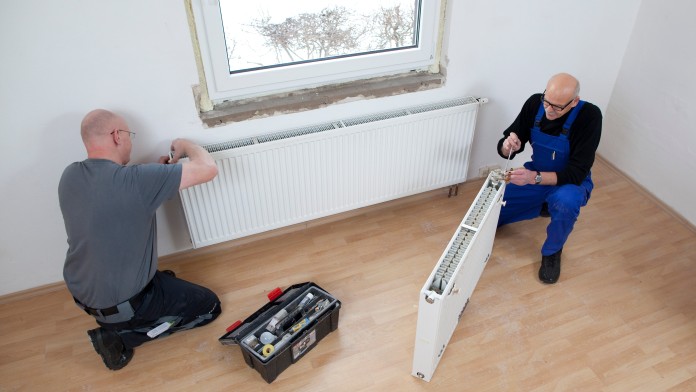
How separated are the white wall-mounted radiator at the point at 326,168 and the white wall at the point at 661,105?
1.22 m

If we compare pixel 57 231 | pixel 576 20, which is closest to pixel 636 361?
pixel 576 20

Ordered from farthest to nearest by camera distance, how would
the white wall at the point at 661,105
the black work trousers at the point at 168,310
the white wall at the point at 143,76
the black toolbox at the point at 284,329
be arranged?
the white wall at the point at 661,105 → the black work trousers at the point at 168,310 → the black toolbox at the point at 284,329 → the white wall at the point at 143,76

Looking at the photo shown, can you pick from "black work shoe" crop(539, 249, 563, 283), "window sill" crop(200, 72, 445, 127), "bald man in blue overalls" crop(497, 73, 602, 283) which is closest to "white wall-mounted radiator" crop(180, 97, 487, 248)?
"window sill" crop(200, 72, 445, 127)

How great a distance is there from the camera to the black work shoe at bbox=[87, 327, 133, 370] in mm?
2236

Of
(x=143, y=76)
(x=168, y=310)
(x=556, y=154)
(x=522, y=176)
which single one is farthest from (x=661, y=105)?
(x=168, y=310)

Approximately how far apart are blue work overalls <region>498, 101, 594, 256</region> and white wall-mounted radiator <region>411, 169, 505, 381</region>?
35 cm

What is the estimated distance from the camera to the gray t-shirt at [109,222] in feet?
6.60

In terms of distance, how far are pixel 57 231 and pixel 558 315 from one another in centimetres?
271

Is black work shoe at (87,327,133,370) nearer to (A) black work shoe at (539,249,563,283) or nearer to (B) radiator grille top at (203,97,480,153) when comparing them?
(B) radiator grille top at (203,97,480,153)

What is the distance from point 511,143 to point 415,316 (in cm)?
112

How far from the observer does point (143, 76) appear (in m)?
2.25

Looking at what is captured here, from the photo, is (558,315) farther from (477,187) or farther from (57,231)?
(57,231)

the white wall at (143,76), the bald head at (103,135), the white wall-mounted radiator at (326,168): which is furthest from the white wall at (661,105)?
the bald head at (103,135)

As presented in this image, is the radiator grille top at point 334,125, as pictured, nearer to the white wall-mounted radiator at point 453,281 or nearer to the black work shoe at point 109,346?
the white wall-mounted radiator at point 453,281
